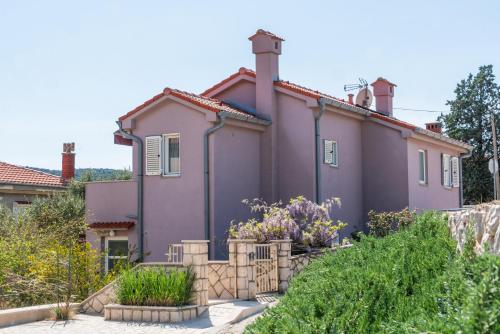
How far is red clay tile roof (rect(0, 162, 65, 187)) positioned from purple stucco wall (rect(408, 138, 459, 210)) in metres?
17.9

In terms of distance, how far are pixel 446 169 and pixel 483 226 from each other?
22359 mm

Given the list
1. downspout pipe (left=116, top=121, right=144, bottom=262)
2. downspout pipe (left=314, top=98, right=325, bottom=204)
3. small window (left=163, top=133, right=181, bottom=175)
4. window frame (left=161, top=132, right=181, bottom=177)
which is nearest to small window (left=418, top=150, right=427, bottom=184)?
downspout pipe (left=314, top=98, right=325, bottom=204)

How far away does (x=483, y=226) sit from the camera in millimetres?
7828

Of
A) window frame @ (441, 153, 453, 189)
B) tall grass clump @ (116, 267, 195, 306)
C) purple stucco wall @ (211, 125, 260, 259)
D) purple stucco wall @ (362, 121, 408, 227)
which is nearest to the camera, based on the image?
tall grass clump @ (116, 267, 195, 306)

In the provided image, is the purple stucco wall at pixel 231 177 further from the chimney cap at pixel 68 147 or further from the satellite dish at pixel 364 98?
the chimney cap at pixel 68 147

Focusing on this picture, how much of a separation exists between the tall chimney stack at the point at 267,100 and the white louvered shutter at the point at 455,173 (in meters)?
10.6

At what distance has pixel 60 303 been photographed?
1440cm

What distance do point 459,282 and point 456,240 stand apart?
2.65 m

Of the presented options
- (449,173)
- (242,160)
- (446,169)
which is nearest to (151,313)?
(242,160)

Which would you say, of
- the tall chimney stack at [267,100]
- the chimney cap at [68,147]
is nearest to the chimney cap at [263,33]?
the tall chimney stack at [267,100]

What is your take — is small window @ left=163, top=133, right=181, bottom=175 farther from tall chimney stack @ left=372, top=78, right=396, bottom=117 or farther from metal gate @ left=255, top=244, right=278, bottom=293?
tall chimney stack @ left=372, top=78, right=396, bottom=117

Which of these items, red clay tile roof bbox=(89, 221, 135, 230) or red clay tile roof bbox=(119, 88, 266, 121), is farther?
red clay tile roof bbox=(89, 221, 135, 230)

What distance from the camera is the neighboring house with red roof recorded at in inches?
1272

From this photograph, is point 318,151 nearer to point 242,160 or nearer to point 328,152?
point 328,152
